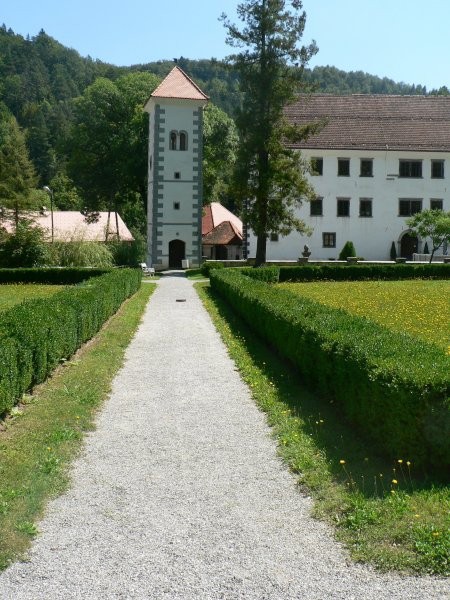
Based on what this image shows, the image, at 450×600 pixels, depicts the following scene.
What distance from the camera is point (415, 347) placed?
970cm

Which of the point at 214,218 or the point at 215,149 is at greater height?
the point at 215,149

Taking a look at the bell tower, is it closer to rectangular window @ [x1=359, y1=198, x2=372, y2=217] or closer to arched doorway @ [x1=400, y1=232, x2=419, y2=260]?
rectangular window @ [x1=359, y1=198, x2=372, y2=217]

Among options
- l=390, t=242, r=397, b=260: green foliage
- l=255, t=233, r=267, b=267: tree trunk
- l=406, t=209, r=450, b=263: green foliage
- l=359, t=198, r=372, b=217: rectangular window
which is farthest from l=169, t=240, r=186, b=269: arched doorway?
l=406, t=209, r=450, b=263: green foliage

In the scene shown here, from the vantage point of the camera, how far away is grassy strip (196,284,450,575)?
5.86 meters

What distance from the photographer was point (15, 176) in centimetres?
5975

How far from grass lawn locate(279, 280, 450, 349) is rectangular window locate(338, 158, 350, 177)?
1544 cm

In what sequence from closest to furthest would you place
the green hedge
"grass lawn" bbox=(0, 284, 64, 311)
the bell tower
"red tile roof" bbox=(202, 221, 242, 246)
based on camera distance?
"grass lawn" bbox=(0, 284, 64, 311) → the green hedge → the bell tower → "red tile roof" bbox=(202, 221, 242, 246)

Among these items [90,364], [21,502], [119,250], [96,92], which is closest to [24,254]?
[119,250]

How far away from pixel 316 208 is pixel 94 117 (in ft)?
67.0

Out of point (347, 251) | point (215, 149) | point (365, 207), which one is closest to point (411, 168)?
point (365, 207)

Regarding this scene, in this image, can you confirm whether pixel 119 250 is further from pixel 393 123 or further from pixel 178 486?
pixel 178 486

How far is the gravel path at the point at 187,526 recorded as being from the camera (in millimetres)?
5426

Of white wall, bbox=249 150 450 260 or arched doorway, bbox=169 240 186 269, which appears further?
white wall, bbox=249 150 450 260

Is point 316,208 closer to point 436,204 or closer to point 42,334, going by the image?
point 436,204
